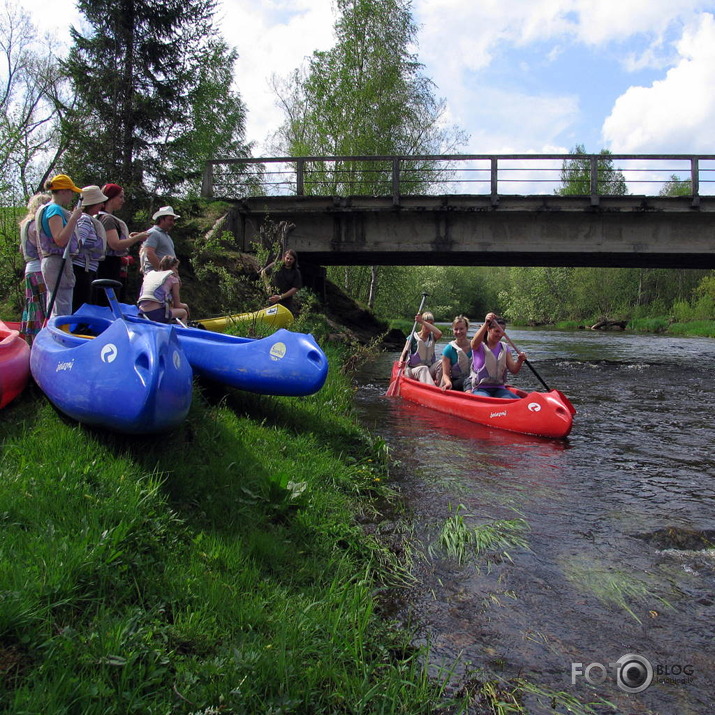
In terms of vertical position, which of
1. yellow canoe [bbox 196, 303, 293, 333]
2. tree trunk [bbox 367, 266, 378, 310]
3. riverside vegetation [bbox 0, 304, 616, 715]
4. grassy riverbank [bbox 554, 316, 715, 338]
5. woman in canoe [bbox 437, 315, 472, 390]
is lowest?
riverside vegetation [bbox 0, 304, 616, 715]

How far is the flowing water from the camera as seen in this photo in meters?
2.46

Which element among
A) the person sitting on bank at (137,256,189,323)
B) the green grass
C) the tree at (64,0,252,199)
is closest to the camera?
the person sitting on bank at (137,256,189,323)

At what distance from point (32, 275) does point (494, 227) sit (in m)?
13.0

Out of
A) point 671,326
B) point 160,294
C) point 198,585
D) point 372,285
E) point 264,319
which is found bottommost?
point 198,585

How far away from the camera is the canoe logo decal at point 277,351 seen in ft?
16.6

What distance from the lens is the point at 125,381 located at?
129 inches

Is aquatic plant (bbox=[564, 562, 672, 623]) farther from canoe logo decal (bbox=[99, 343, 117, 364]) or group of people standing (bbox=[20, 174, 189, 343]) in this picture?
group of people standing (bbox=[20, 174, 189, 343])

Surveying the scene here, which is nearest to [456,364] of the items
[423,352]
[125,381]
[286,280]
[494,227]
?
[423,352]

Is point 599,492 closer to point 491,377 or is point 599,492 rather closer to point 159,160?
point 491,377

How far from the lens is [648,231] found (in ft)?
50.3

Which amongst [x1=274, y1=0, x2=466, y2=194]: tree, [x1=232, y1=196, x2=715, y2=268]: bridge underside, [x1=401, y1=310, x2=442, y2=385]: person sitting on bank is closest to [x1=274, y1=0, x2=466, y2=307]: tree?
[x1=274, y1=0, x2=466, y2=194]: tree

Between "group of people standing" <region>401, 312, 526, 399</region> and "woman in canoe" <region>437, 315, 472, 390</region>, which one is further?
"woman in canoe" <region>437, 315, 472, 390</region>

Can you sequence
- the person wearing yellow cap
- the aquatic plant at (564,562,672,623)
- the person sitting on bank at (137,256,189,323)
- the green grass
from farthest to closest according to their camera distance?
the green grass
the person sitting on bank at (137,256,189,323)
the person wearing yellow cap
the aquatic plant at (564,562,672,623)

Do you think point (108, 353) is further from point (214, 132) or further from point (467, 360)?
point (214, 132)
